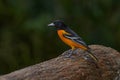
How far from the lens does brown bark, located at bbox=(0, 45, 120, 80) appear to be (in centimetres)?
967

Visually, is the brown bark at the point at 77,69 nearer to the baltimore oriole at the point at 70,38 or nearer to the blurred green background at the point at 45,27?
the baltimore oriole at the point at 70,38

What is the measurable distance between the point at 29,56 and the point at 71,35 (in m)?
5.38

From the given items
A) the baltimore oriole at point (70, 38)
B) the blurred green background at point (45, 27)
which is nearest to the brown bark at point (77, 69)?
the baltimore oriole at point (70, 38)

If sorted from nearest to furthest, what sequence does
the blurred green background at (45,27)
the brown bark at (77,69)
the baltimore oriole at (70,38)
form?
the brown bark at (77,69) < the baltimore oriole at (70,38) < the blurred green background at (45,27)

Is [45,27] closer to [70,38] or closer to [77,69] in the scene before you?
[70,38]

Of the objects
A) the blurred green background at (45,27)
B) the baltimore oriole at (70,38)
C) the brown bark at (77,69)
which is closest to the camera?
the brown bark at (77,69)

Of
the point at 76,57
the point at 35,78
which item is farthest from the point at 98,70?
the point at 35,78

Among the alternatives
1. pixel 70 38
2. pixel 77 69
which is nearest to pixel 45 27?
pixel 70 38

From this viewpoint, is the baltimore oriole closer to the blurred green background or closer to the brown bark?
the brown bark

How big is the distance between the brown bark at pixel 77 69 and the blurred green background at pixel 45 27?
448 centimetres

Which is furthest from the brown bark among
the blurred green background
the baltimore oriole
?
the blurred green background

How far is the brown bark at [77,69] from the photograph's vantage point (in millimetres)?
9672

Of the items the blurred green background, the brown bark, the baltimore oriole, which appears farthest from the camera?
the blurred green background

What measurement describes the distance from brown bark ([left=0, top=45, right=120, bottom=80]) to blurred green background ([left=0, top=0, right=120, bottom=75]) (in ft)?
14.7
